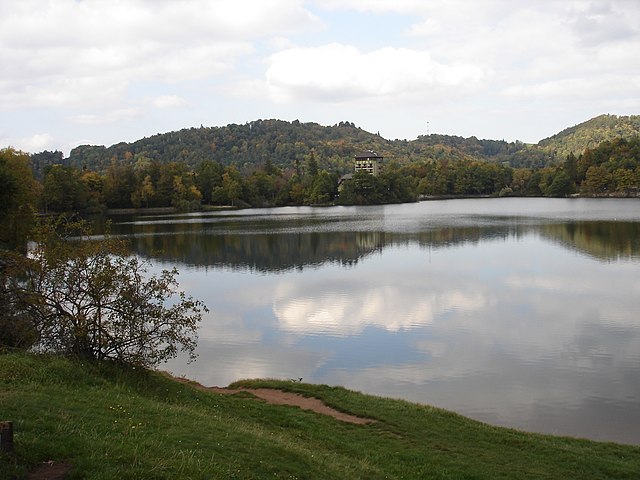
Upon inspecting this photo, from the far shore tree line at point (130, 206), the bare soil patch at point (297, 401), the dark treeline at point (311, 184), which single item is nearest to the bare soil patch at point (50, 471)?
the far shore tree line at point (130, 206)

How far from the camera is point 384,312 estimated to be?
28.6 meters

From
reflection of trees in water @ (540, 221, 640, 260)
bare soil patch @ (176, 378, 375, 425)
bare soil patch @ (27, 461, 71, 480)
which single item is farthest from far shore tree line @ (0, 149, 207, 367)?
reflection of trees in water @ (540, 221, 640, 260)

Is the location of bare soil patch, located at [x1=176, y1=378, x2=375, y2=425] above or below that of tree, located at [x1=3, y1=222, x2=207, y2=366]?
below

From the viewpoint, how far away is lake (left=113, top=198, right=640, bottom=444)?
17.5 meters

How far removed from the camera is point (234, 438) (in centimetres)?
995

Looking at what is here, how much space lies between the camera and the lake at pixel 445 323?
1755 cm

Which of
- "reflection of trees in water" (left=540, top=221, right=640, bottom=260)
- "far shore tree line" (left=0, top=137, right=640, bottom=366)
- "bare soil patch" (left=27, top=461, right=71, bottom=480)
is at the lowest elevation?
"reflection of trees in water" (left=540, top=221, right=640, bottom=260)

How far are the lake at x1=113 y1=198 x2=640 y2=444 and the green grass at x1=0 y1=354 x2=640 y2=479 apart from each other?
3077 millimetres

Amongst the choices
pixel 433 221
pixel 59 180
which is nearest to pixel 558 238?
pixel 433 221

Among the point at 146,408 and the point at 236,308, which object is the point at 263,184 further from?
the point at 146,408

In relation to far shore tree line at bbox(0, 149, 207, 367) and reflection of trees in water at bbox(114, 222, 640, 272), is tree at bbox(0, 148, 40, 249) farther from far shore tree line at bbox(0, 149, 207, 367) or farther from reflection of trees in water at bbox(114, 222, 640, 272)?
far shore tree line at bbox(0, 149, 207, 367)

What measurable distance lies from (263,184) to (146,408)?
12948 centimetres

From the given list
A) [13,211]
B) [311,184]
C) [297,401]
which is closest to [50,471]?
[297,401]

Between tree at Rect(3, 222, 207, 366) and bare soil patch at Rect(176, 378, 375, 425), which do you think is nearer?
bare soil patch at Rect(176, 378, 375, 425)
